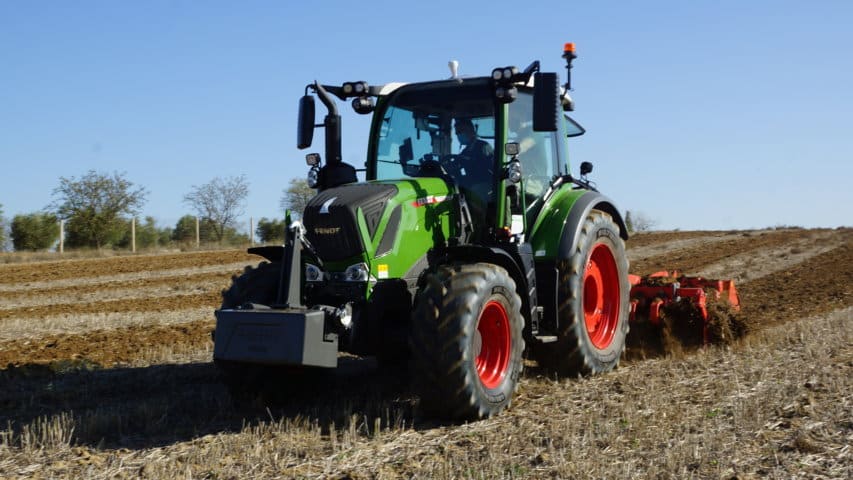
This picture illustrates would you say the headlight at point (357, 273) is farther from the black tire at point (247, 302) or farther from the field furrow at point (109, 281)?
the field furrow at point (109, 281)

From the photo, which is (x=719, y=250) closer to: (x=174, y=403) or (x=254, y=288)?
(x=254, y=288)

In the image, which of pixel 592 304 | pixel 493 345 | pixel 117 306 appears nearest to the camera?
pixel 493 345

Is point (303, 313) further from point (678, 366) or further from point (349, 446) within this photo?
point (678, 366)

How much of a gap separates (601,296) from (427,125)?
241cm


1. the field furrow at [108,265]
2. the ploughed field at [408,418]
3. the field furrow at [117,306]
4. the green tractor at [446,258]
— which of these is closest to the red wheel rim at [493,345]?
the green tractor at [446,258]

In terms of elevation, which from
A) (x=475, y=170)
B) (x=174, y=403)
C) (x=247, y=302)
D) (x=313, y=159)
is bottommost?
(x=174, y=403)

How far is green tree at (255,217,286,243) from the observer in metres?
36.9

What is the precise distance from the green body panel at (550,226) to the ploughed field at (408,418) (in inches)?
41.8

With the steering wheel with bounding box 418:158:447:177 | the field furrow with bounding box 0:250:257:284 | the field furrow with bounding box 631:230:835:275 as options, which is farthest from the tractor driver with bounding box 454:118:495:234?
the field furrow with bounding box 0:250:257:284

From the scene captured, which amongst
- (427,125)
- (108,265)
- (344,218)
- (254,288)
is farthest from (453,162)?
(108,265)

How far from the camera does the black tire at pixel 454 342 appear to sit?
5.25m

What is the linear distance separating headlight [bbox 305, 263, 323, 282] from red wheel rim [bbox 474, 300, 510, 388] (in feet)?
3.96

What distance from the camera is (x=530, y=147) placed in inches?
285

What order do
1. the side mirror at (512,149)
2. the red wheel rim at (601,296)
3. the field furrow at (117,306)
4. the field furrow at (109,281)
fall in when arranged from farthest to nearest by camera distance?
1. the field furrow at (109,281)
2. the field furrow at (117,306)
3. the red wheel rim at (601,296)
4. the side mirror at (512,149)
